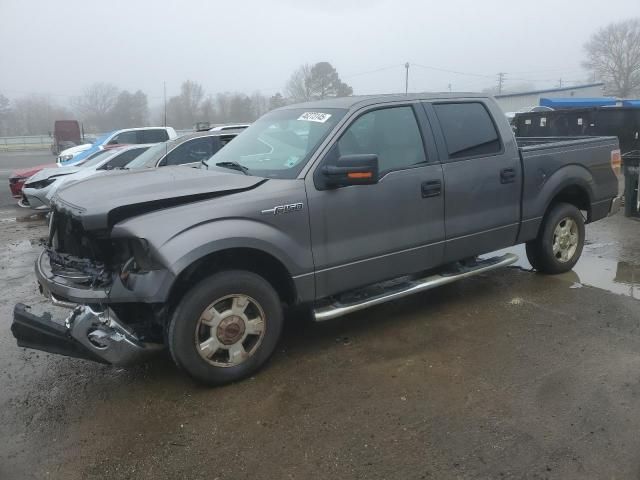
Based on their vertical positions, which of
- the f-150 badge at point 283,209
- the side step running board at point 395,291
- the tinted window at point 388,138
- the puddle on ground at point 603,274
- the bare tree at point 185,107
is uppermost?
the bare tree at point 185,107

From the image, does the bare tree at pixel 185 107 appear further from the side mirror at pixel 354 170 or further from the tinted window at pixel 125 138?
the side mirror at pixel 354 170

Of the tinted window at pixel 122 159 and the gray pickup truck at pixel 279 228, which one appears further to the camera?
the tinted window at pixel 122 159

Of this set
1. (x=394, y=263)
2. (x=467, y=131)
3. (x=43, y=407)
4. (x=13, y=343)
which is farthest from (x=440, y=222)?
(x=13, y=343)

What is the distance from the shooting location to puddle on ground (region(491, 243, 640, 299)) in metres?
5.23

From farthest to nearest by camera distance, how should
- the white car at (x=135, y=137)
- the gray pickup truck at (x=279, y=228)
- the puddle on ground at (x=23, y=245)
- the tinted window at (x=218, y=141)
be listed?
the white car at (x=135, y=137), the tinted window at (x=218, y=141), the puddle on ground at (x=23, y=245), the gray pickup truck at (x=279, y=228)

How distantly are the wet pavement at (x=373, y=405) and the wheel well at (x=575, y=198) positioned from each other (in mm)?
1179

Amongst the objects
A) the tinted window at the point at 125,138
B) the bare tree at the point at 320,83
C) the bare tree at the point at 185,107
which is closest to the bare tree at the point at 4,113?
the bare tree at the point at 185,107

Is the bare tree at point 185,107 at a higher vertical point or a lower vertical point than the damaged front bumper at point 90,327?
higher

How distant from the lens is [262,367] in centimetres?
370

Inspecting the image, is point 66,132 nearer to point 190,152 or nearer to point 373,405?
point 190,152

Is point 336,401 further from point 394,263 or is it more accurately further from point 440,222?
point 440,222

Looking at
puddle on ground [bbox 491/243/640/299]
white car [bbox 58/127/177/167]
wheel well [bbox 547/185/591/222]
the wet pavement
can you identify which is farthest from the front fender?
white car [bbox 58/127/177/167]

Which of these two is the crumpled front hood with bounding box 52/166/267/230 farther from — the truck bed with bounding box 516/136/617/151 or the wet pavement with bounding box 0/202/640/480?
the truck bed with bounding box 516/136/617/151

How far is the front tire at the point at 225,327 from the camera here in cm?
324
